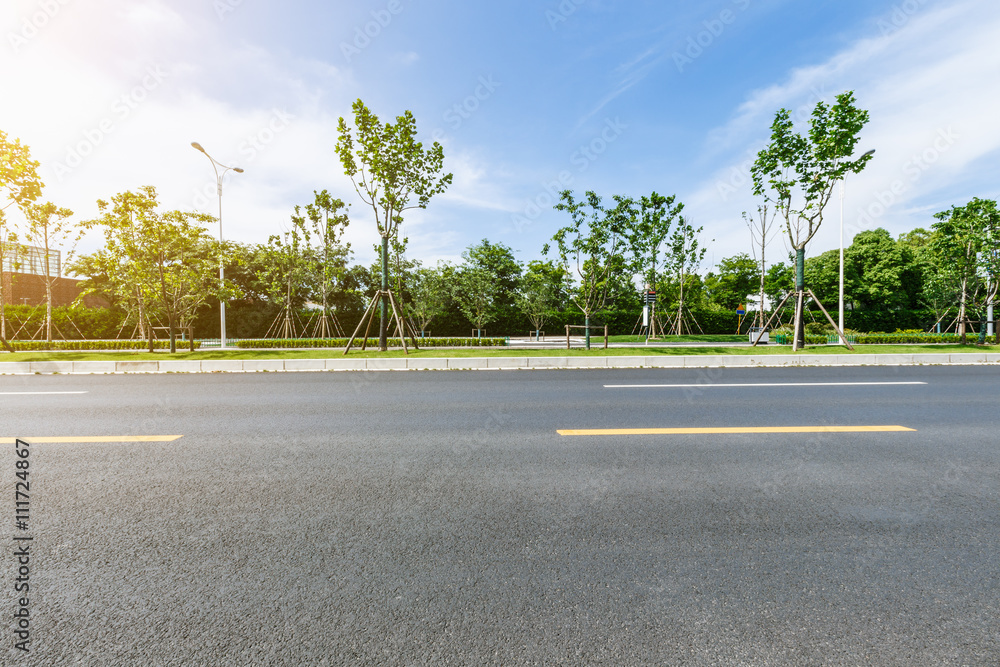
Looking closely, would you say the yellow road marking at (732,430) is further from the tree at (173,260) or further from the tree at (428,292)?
the tree at (428,292)

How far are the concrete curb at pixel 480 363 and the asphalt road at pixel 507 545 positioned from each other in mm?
6954

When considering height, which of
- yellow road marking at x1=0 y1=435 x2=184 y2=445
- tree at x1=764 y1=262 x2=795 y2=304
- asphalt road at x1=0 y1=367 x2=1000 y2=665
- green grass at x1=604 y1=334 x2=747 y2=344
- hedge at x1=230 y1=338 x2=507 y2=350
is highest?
tree at x1=764 y1=262 x2=795 y2=304

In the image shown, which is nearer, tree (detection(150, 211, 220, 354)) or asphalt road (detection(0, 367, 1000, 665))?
asphalt road (detection(0, 367, 1000, 665))

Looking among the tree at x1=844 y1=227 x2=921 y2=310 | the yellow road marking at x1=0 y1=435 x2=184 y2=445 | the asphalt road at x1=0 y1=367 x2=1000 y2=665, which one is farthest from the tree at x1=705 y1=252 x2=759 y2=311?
the yellow road marking at x1=0 y1=435 x2=184 y2=445

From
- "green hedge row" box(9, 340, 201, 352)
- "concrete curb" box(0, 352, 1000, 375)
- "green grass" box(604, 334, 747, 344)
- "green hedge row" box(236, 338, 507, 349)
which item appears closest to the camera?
"concrete curb" box(0, 352, 1000, 375)

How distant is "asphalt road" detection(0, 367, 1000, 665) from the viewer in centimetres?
180

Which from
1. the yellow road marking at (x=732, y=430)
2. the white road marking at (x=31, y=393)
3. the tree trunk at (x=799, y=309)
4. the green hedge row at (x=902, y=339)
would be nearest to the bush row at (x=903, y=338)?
the green hedge row at (x=902, y=339)

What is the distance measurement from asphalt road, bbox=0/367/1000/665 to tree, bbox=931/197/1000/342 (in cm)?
1818

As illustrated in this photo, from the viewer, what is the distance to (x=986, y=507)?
2.99 metres

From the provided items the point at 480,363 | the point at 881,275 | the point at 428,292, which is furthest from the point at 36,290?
the point at 881,275

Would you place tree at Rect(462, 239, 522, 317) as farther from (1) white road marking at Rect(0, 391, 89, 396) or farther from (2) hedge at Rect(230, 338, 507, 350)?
(1) white road marking at Rect(0, 391, 89, 396)

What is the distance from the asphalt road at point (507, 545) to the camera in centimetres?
180

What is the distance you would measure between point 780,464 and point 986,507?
3.95 ft

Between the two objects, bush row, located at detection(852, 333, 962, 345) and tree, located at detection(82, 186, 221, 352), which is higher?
tree, located at detection(82, 186, 221, 352)
